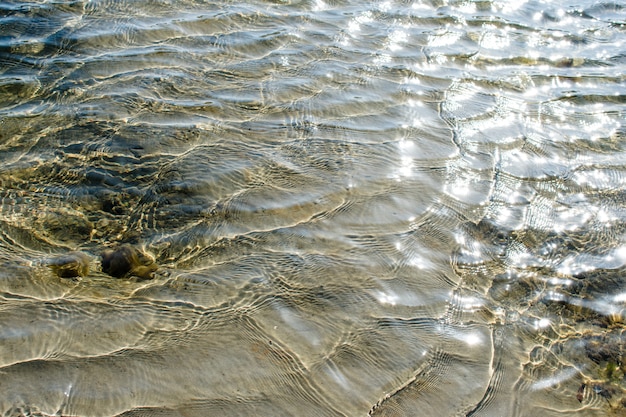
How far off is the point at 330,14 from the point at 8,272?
441 centimetres

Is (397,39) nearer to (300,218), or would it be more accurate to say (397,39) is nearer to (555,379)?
(300,218)

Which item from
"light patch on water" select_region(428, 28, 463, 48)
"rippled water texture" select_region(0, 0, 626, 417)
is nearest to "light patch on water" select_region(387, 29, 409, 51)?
"rippled water texture" select_region(0, 0, 626, 417)

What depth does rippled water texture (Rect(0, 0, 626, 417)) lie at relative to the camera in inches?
96.7

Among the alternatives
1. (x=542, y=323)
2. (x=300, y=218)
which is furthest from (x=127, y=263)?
(x=542, y=323)

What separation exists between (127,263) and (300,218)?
100 centimetres

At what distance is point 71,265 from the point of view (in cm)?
284

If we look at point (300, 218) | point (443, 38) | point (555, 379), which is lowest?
point (555, 379)

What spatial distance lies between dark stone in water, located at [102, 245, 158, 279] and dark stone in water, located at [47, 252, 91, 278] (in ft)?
0.30

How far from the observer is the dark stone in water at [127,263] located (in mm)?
2848

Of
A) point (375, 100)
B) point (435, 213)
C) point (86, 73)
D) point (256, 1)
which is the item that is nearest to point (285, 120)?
point (375, 100)

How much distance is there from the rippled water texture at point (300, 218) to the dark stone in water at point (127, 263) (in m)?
0.06

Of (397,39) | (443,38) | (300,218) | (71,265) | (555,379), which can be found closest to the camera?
(555,379)

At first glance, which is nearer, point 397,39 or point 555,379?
point 555,379

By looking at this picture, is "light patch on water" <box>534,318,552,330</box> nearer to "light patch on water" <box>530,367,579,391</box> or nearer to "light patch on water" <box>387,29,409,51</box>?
"light patch on water" <box>530,367,579,391</box>
